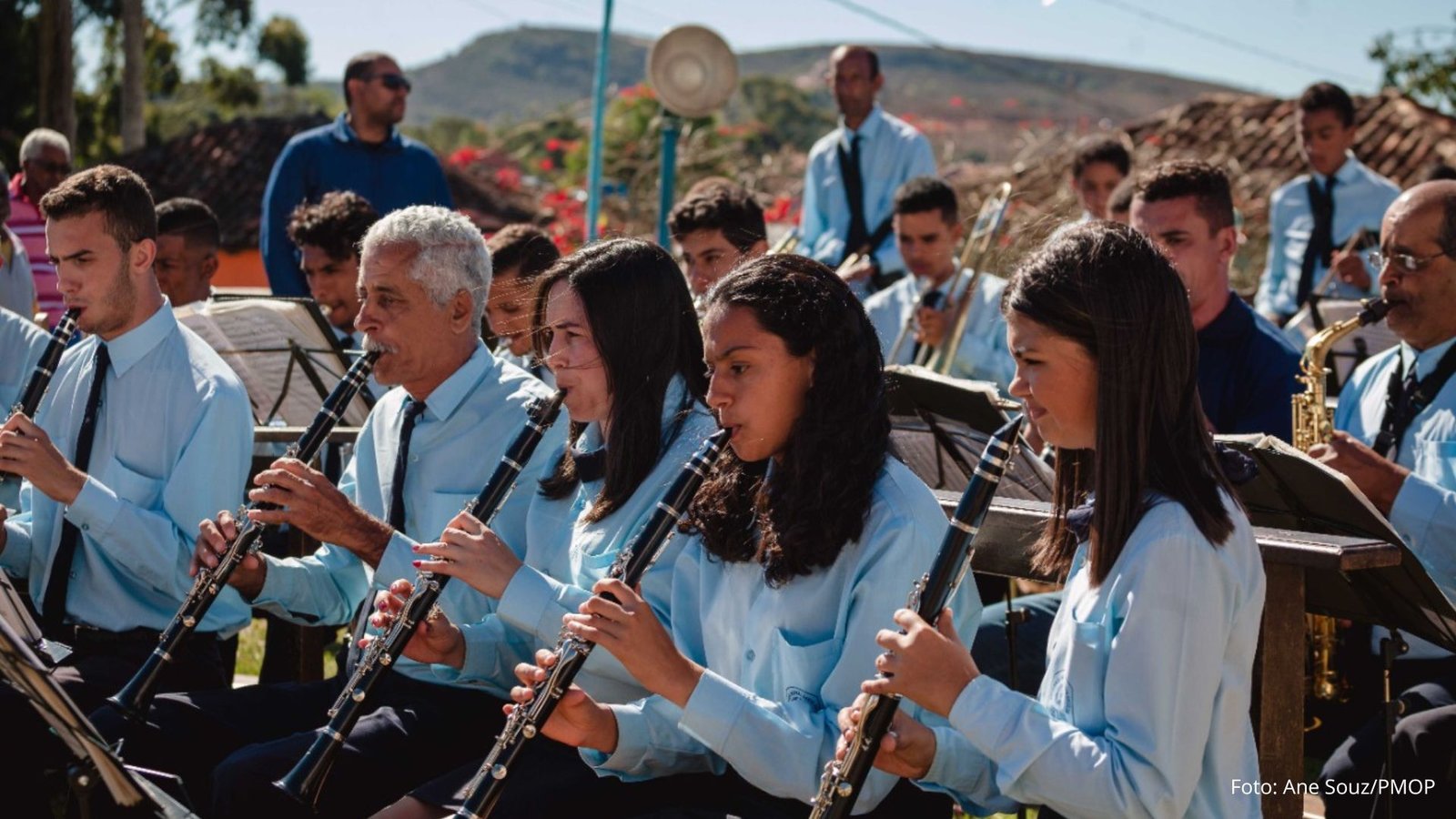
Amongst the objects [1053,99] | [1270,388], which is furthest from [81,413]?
[1053,99]

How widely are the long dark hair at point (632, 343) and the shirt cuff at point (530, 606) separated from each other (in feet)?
0.85

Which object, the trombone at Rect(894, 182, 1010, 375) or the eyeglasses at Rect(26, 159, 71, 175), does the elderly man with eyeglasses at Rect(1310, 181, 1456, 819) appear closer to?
the trombone at Rect(894, 182, 1010, 375)

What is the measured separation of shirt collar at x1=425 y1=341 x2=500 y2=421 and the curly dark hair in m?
1.97

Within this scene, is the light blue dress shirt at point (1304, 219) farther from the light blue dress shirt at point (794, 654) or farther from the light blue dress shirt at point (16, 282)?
the light blue dress shirt at point (16, 282)

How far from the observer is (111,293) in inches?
178

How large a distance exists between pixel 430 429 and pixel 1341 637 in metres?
2.58

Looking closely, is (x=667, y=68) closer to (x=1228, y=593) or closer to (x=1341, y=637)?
(x=1341, y=637)

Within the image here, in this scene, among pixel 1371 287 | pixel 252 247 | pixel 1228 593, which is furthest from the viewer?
pixel 252 247

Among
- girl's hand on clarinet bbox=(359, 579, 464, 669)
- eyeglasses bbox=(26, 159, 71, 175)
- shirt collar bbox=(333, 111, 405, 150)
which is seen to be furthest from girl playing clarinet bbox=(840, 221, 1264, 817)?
eyeglasses bbox=(26, 159, 71, 175)

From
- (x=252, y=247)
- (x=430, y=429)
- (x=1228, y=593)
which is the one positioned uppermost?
(x=1228, y=593)

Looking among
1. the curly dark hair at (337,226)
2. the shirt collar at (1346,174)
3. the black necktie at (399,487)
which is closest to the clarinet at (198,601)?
the black necktie at (399,487)

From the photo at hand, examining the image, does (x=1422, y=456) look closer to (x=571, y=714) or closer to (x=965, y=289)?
(x=571, y=714)

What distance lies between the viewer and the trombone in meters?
6.87

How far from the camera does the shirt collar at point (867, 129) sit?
8.45m
